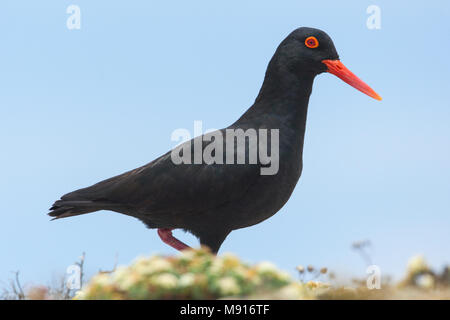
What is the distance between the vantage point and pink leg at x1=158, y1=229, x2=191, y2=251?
20.8 feet

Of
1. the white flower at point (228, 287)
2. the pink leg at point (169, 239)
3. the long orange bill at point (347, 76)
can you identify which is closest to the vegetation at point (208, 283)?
the white flower at point (228, 287)

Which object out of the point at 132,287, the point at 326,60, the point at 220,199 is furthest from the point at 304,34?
the point at 132,287

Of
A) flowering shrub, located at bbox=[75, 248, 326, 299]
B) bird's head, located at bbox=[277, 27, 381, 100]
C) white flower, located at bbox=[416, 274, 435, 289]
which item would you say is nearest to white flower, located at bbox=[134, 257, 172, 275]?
flowering shrub, located at bbox=[75, 248, 326, 299]

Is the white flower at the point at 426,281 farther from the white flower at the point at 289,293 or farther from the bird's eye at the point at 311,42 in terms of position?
the bird's eye at the point at 311,42

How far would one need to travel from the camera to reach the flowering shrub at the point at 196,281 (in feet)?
13.3

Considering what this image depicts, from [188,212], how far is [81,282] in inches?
61.3

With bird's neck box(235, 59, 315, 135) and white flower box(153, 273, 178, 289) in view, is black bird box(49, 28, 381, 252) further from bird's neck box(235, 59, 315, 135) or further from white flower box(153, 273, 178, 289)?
white flower box(153, 273, 178, 289)

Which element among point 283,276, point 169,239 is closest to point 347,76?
point 169,239

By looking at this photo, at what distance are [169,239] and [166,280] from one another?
2.35m

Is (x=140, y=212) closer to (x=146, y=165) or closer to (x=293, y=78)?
(x=146, y=165)

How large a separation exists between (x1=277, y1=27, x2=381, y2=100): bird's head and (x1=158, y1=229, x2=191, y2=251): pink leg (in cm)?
233

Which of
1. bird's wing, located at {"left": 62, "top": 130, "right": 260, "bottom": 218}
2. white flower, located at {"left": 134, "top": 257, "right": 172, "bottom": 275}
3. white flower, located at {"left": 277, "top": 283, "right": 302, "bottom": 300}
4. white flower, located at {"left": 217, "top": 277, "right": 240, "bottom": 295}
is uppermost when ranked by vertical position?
bird's wing, located at {"left": 62, "top": 130, "right": 260, "bottom": 218}

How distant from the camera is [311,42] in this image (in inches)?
249

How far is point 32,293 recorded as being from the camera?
5816 mm
